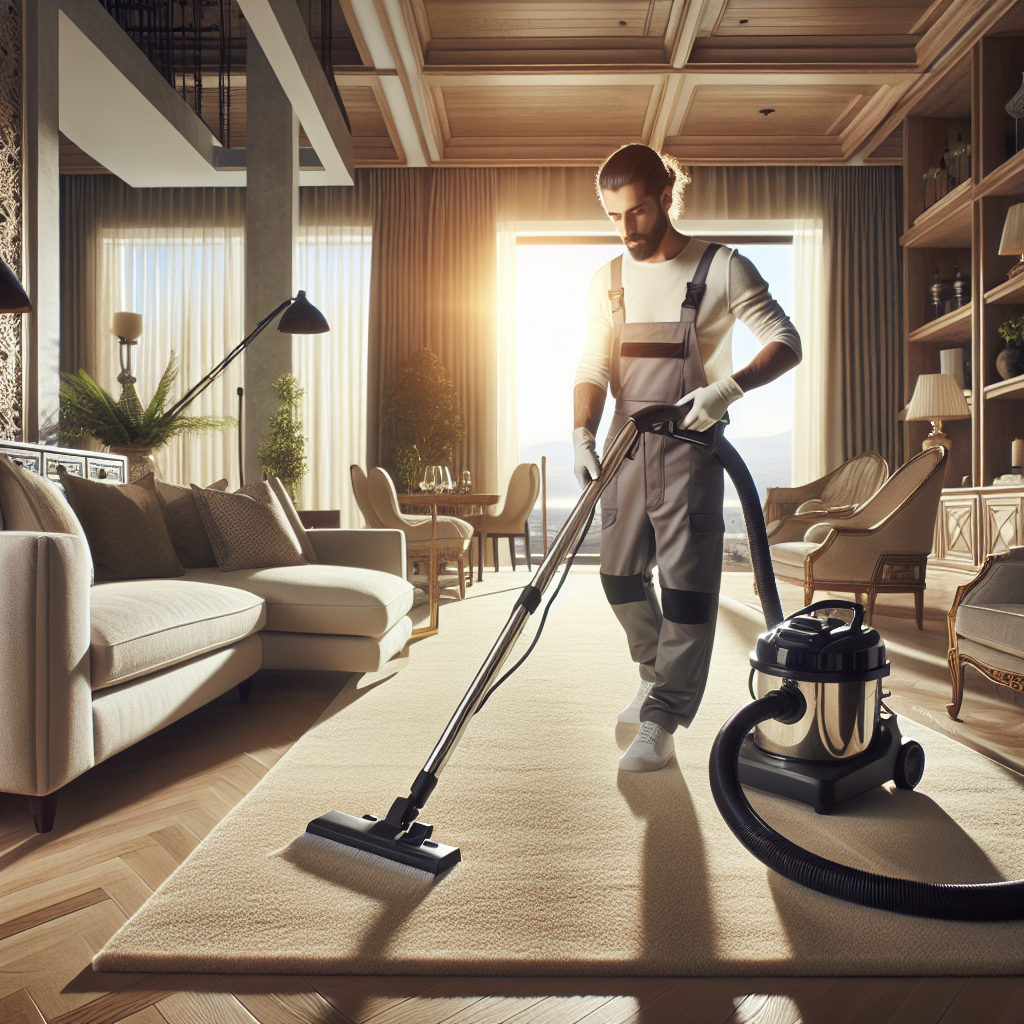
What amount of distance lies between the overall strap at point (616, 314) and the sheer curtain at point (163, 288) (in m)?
6.07

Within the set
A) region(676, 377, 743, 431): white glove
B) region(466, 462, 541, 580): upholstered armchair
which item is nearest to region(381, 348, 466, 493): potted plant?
region(466, 462, 541, 580): upholstered armchair

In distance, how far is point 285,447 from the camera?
17.8ft

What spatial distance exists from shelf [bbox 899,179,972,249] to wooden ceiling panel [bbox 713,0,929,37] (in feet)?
3.91

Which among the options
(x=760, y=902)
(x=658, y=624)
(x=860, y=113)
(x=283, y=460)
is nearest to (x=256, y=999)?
(x=760, y=902)

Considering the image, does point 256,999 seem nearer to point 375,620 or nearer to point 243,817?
point 243,817

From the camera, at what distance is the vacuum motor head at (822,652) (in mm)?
1485

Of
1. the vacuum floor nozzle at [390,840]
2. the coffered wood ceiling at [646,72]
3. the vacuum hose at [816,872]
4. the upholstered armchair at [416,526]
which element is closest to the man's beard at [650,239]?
the vacuum hose at [816,872]

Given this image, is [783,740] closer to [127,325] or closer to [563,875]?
[563,875]

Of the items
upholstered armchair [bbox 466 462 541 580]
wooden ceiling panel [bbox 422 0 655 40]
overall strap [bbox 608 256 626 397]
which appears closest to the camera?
overall strap [bbox 608 256 626 397]

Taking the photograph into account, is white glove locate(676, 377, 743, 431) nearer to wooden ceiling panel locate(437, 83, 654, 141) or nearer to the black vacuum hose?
the black vacuum hose

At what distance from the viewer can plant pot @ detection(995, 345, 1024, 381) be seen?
5105mm

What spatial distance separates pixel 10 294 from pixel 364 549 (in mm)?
1570

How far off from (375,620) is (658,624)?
0.92m

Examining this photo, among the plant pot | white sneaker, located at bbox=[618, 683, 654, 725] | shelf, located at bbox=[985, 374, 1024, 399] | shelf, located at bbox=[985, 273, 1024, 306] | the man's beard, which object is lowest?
white sneaker, located at bbox=[618, 683, 654, 725]
